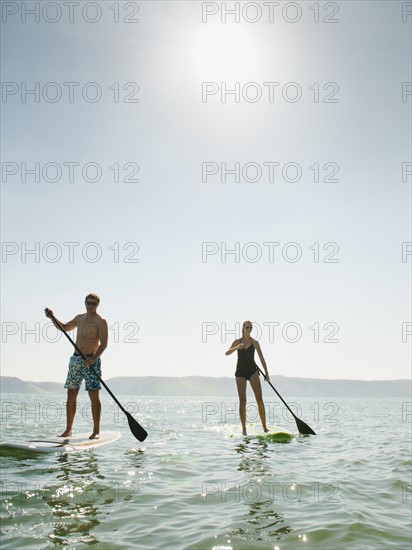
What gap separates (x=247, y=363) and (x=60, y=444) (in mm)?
5401

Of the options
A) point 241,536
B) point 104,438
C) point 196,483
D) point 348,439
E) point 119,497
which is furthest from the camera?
point 348,439

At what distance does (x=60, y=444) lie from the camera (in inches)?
337

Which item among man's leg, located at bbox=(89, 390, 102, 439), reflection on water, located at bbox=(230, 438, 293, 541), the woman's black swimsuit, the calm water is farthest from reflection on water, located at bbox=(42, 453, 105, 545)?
the woman's black swimsuit

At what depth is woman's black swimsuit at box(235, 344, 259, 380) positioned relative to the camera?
1194 cm

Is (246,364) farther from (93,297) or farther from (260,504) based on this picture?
(260,504)

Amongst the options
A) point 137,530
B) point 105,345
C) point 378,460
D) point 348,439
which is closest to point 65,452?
point 105,345

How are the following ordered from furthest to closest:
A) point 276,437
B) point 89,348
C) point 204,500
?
point 276,437
point 89,348
point 204,500

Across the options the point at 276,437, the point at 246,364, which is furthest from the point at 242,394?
the point at 276,437

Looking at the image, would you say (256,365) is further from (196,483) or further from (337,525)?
(337,525)

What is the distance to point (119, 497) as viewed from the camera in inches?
216

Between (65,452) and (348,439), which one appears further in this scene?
(348,439)

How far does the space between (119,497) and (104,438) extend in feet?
15.6

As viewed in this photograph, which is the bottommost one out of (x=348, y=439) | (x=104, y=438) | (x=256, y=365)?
(x=348, y=439)

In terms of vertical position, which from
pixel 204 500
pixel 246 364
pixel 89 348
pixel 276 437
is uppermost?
pixel 89 348
